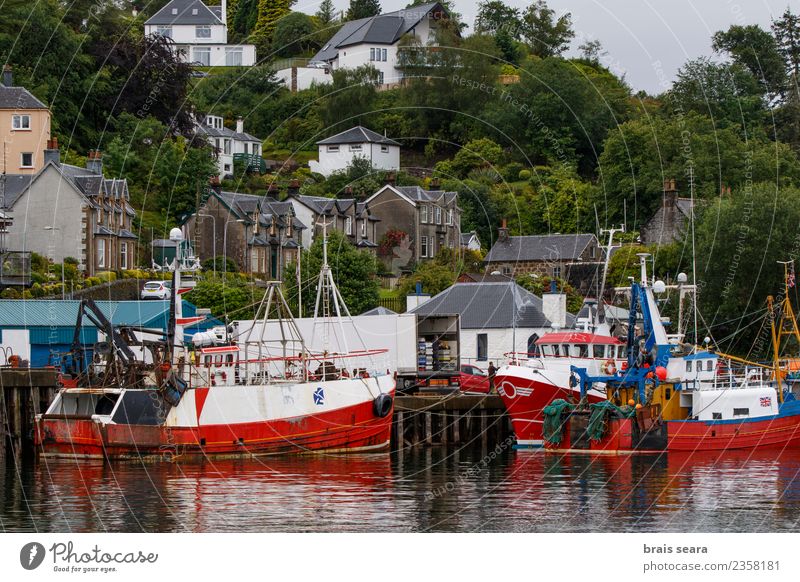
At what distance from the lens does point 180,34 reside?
628 feet

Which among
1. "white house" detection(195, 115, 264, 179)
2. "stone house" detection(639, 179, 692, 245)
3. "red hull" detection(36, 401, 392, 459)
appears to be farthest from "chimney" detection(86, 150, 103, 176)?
"red hull" detection(36, 401, 392, 459)

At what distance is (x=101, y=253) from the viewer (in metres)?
104

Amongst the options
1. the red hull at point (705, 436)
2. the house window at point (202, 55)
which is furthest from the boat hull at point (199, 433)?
the house window at point (202, 55)

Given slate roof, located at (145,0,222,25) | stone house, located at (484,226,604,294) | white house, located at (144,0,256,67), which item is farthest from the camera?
white house, located at (144,0,256,67)

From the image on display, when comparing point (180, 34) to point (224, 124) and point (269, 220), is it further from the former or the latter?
point (269, 220)

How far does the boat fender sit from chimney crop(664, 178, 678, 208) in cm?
6827

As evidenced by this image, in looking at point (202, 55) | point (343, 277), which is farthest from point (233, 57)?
point (343, 277)

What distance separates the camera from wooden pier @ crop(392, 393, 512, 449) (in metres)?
69.5

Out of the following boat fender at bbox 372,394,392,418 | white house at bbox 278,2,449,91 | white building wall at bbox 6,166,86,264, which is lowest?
boat fender at bbox 372,394,392,418

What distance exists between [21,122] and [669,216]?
2198 inches

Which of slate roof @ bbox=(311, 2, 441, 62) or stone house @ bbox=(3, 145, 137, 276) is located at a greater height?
slate roof @ bbox=(311, 2, 441, 62)

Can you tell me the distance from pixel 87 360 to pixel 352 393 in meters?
16.3

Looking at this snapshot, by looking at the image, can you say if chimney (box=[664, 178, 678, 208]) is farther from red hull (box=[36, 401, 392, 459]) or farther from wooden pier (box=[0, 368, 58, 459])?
wooden pier (box=[0, 368, 58, 459])
